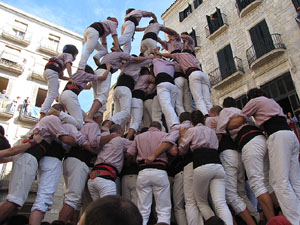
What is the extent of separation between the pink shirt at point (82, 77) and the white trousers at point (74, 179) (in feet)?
8.37

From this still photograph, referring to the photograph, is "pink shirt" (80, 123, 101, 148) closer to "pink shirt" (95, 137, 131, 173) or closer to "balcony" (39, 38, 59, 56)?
"pink shirt" (95, 137, 131, 173)

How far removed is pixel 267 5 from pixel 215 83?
638 cm

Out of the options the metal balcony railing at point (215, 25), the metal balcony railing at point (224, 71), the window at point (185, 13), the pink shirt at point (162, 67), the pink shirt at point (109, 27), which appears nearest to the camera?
the pink shirt at point (162, 67)

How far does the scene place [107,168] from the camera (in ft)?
15.8

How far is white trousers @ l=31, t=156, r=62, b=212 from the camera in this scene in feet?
14.4

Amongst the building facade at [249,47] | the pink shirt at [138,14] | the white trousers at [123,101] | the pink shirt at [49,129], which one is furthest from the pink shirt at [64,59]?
the building facade at [249,47]

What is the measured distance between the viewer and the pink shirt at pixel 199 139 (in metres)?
4.67

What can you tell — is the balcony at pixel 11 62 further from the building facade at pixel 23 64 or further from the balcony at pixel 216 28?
the balcony at pixel 216 28

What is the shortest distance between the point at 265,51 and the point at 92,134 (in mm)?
15042

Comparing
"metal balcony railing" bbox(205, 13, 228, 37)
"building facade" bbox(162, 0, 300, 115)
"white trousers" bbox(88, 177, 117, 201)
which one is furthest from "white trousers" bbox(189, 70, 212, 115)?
"metal balcony railing" bbox(205, 13, 228, 37)

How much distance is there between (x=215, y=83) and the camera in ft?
63.3

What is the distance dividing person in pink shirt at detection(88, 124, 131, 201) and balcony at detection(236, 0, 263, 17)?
57.3 feet

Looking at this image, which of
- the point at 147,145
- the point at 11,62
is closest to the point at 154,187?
the point at 147,145

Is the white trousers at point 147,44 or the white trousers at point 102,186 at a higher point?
the white trousers at point 147,44
